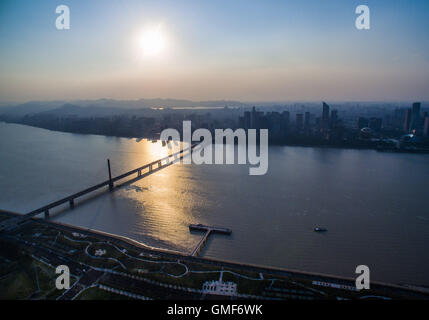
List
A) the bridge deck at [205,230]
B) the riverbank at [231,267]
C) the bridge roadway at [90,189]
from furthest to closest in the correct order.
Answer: the bridge roadway at [90,189], the bridge deck at [205,230], the riverbank at [231,267]

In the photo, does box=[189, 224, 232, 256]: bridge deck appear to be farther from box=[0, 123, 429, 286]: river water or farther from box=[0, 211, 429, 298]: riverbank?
box=[0, 211, 429, 298]: riverbank

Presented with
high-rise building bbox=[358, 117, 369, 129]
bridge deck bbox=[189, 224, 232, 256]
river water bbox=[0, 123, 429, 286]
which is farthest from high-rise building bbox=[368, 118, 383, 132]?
bridge deck bbox=[189, 224, 232, 256]

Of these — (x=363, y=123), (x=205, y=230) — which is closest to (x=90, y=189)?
(x=205, y=230)

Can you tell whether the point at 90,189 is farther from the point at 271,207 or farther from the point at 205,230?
the point at 271,207

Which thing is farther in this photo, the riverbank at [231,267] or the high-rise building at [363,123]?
the high-rise building at [363,123]

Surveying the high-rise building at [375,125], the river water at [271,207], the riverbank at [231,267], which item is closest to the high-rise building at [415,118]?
the high-rise building at [375,125]

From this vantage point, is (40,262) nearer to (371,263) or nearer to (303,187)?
(371,263)

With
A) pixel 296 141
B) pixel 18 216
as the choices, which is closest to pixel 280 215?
pixel 18 216

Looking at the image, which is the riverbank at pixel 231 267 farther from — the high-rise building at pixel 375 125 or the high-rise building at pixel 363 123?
the high-rise building at pixel 363 123
